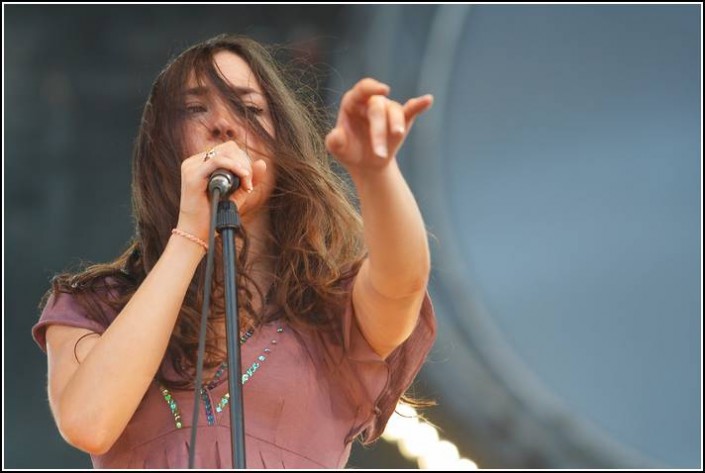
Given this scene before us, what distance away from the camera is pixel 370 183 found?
123 cm

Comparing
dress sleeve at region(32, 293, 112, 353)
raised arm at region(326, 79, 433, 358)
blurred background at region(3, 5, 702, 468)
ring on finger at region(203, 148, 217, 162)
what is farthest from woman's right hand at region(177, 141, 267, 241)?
blurred background at region(3, 5, 702, 468)

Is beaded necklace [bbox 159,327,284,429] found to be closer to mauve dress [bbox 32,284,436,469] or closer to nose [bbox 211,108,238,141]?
mauve dress [bbox 32,284,436,469]

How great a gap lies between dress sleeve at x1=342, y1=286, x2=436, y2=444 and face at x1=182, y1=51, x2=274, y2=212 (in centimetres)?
21

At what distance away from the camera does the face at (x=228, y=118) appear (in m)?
1.53

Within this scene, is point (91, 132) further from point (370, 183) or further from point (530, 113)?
point (370, 183)

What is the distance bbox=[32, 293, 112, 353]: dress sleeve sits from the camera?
4.84 feet

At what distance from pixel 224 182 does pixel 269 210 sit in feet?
1.19

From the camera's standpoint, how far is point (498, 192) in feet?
10.2

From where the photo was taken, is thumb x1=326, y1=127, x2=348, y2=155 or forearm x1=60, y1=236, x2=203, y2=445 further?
forearm x1=60, y1=236, x2=203, y2=445

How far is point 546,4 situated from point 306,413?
1.92m

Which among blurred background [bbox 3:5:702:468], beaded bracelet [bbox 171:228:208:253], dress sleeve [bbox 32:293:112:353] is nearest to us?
beaded bracelet [bbox 171:228:208:253]

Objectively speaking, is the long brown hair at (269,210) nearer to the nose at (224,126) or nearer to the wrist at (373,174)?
the nose at (224,126)

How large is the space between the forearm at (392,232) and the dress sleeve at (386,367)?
0.15 meters

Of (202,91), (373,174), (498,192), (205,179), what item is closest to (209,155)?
(205,179)
